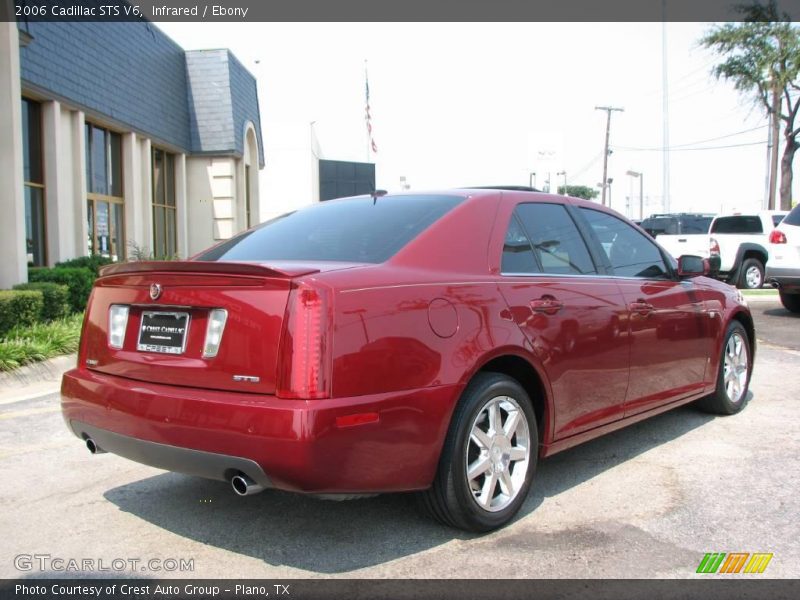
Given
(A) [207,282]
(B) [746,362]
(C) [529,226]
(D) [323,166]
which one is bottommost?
(B) [746,362]

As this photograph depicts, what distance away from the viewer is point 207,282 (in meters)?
3.26

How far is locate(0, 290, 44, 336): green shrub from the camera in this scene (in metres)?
9.01

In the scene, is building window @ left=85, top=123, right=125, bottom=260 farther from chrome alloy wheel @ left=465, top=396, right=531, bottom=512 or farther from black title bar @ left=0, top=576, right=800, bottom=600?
chrome alloy wheel @ left=465, top=396, right=531, bottom=512

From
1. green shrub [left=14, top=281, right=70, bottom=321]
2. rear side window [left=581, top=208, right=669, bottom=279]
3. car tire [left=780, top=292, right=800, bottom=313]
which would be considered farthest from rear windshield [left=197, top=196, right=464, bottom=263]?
car tire [left=780, top=292, right=800, bottom=313]

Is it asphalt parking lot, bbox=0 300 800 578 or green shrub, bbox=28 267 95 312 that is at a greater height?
green shrub, bbox=28 267 95 312

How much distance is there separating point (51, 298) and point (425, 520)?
8.76 m

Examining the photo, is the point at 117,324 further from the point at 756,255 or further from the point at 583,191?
the point at 583,191

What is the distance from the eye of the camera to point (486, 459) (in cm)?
356

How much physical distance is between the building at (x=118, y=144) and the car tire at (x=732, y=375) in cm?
1017

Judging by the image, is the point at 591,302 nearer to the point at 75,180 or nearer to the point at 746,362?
the point at 746,362

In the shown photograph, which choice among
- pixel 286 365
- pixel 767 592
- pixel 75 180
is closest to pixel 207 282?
pixel 286 365

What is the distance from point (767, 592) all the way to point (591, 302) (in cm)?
172

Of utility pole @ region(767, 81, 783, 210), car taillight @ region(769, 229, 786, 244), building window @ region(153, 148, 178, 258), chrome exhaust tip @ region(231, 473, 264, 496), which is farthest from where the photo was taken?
utility pole @ region(767, 81, 783, 210)

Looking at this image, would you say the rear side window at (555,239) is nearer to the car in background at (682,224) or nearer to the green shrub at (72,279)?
the green shrub at (72,279)
